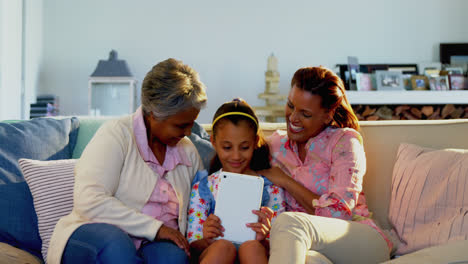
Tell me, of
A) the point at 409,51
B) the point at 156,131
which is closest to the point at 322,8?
the point at 409,51

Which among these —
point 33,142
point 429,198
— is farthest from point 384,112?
point 33,142

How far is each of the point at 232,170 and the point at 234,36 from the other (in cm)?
321

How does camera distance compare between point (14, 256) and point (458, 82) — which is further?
point (458, 82)

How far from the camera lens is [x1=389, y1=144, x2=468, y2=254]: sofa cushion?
5.91 feet

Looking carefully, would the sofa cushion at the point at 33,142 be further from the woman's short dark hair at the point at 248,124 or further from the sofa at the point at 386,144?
the woman's short dark hair at the point at 248,124

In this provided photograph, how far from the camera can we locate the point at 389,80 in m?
4.59

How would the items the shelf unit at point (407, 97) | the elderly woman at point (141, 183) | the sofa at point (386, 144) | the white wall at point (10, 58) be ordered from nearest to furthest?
the elderly woman at point (141, 183) < the sofa at point (386, 144) < the white wall at point (10, 58) < the shelf unit at point (407, 97)

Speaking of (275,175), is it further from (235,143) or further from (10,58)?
(10,58)

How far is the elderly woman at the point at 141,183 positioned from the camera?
5.14 feet

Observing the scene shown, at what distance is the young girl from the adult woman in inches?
3.0

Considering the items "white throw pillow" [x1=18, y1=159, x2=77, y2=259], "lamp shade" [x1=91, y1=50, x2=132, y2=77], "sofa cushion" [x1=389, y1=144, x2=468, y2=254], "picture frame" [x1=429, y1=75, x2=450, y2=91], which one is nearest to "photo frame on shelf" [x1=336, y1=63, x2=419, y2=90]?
"picture frame" [x1=429, y1=75, x2=450, y2=91]

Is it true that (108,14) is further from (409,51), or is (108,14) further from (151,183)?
(151,183)

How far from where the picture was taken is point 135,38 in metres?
4.96

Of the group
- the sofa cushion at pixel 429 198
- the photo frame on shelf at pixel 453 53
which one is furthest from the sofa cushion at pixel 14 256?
the photo frame on shelf at pixel 453 53
